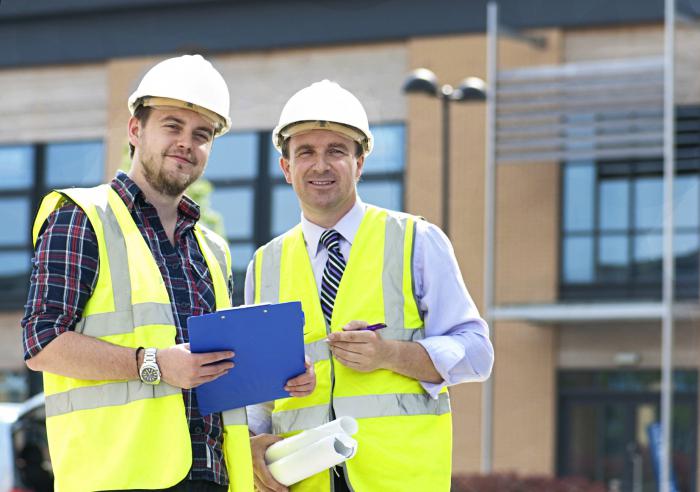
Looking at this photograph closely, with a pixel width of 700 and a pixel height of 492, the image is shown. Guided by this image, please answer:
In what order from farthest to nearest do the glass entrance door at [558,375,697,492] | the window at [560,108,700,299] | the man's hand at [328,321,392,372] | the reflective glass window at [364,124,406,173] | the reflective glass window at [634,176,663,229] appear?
the reflective glass window at [364,124,406,173]
the reflective glass window at [634,176,663,229]
the window at [560,108,700,299]
the glass entrance door at [558,375,697,492]
the man's hand at [328,321,392,372]

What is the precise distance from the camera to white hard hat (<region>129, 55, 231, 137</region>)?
4.43m

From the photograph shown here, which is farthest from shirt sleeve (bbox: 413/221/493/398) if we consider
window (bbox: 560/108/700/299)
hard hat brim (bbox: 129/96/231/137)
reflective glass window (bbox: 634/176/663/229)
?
reflective glass window (bbox: 634/176/663/229)

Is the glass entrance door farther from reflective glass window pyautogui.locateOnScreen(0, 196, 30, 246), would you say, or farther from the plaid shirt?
the plaid shirt

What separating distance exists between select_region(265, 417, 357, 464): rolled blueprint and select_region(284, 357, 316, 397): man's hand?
122mm

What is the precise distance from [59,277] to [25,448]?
10365mm

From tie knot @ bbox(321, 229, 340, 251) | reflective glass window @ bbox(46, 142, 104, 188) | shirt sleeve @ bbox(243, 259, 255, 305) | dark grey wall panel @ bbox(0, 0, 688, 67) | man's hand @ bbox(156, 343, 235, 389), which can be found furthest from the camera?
reflective glass window @ bbox(46, 142, 104, 188)

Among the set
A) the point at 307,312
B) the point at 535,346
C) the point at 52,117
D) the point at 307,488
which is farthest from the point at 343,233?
the point at 52,117

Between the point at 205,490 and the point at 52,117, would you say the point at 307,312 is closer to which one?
the point at 205,490

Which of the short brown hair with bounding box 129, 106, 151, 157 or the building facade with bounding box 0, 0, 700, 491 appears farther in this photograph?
the building facade with bounding box 0, 0, 700, 491

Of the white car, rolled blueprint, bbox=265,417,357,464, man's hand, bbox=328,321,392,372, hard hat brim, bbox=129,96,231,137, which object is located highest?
hard hat brim, bbox=129,96,231,137

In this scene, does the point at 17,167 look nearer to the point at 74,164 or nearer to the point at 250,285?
the point at 74,164

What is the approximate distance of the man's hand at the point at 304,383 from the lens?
4.40 m

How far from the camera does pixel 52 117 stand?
3014cm

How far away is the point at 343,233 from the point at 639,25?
21.6 m
